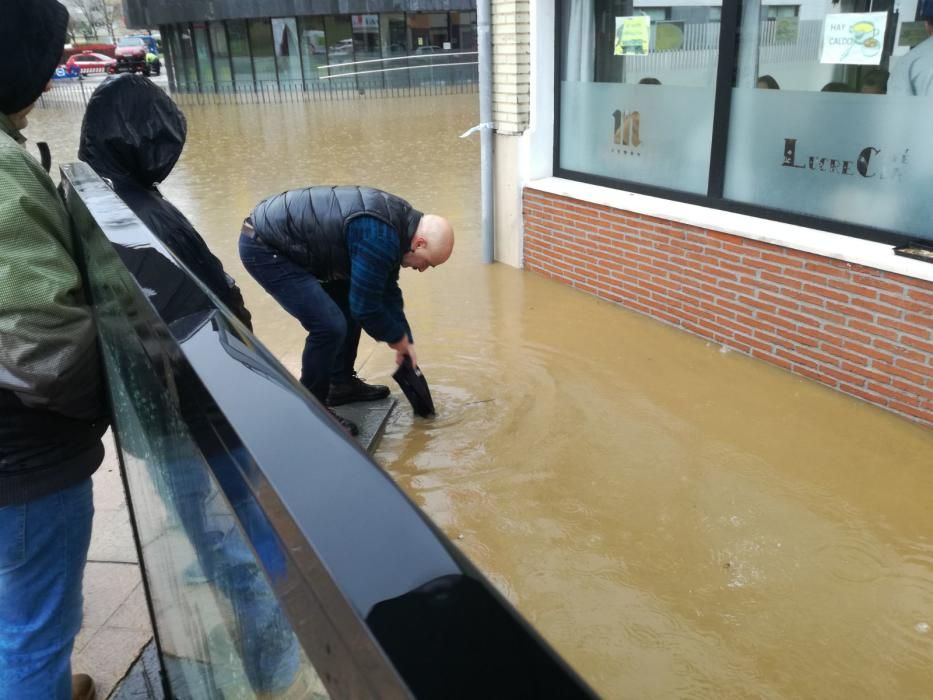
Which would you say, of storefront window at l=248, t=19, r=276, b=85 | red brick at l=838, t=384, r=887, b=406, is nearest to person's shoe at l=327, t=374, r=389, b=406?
red brick at l=838, t=384, r=887, b=406

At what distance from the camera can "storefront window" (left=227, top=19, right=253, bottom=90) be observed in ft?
88.5

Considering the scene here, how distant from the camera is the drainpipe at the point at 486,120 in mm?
6285

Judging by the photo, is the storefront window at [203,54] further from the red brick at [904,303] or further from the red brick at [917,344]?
the red brick at [917,344]

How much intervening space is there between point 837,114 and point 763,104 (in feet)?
1.66

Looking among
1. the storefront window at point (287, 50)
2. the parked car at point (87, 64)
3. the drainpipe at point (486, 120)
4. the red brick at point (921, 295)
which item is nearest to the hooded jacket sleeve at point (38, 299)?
the red brick at point (921, 295)

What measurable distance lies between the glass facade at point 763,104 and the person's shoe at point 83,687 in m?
4.18

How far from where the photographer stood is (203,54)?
91.0ft

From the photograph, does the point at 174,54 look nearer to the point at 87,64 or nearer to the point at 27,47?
the point at 87,64

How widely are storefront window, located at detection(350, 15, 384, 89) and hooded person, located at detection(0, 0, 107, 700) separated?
25969 mm

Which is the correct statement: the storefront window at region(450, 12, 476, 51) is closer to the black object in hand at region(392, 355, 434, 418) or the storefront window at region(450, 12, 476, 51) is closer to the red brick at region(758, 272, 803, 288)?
the red brick at region(758, 272, 803, 288)

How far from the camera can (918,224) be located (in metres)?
4.08

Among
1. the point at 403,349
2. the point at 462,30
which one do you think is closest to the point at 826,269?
the point at 403,349

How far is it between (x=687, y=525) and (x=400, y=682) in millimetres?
3023

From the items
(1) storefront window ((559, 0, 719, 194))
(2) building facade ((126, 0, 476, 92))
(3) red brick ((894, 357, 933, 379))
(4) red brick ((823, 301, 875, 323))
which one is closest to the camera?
(3) red brick ((894, 357, 933, 379))
